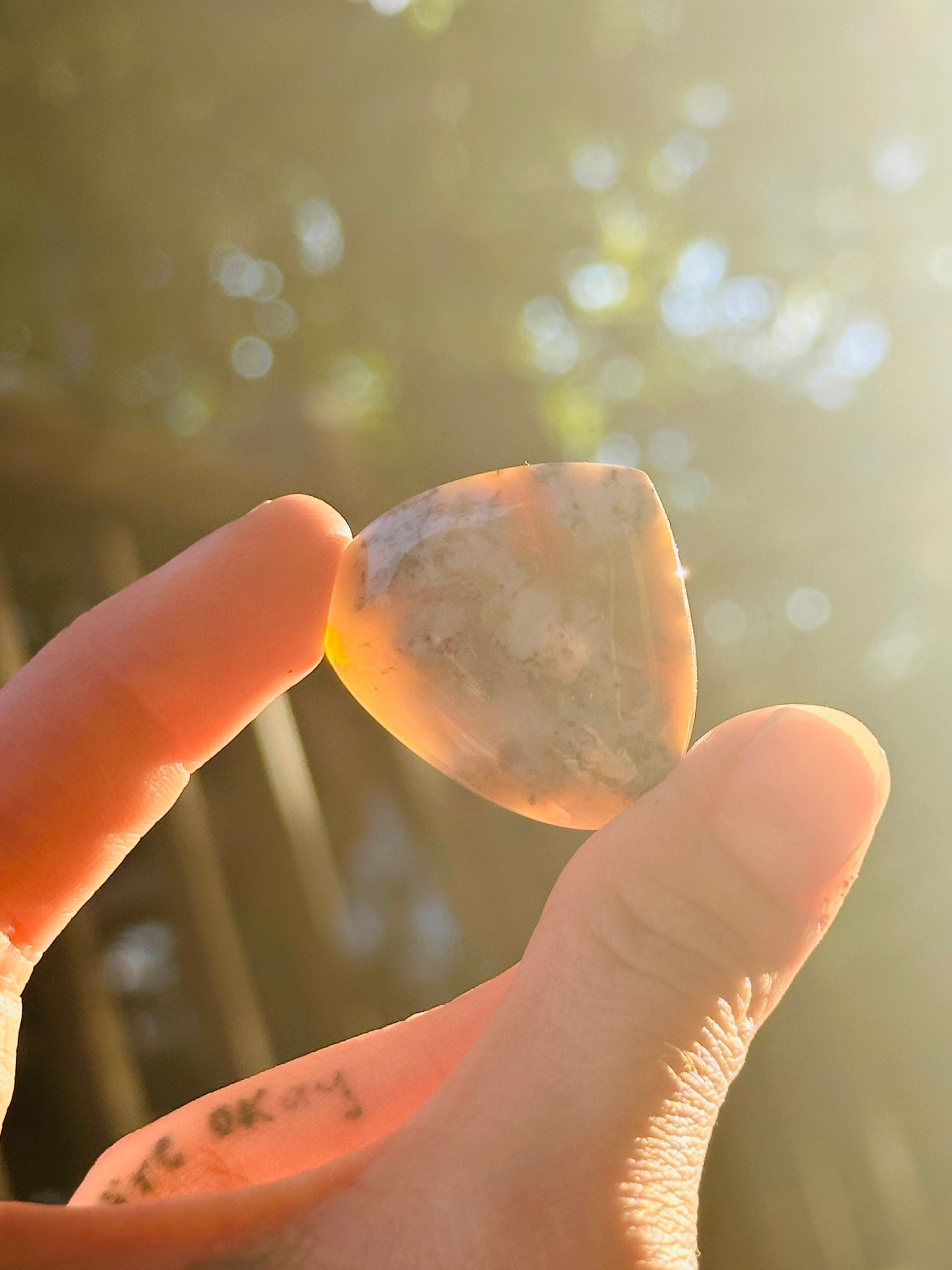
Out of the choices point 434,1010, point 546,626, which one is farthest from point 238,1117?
point 546,626

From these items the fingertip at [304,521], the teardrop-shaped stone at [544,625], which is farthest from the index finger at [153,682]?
the teardrop-shaped stone at [544,625]

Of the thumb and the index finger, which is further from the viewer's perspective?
the index finger

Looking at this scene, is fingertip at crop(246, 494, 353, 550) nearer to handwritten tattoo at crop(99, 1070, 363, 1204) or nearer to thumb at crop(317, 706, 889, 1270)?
thumb at crop(317, 706, 889, 1270)

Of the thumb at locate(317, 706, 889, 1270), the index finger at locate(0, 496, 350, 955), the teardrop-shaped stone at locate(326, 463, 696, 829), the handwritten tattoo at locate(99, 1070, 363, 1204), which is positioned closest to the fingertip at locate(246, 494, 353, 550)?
the index finger at locate(0, 496, 350, 955)

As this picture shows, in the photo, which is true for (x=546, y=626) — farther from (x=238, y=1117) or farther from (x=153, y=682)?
(x=238, y=1117)

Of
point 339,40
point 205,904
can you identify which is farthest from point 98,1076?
point 339,40

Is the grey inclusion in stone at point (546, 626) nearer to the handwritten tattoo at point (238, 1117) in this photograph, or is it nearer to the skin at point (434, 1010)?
the skin at point (434, 1010)
